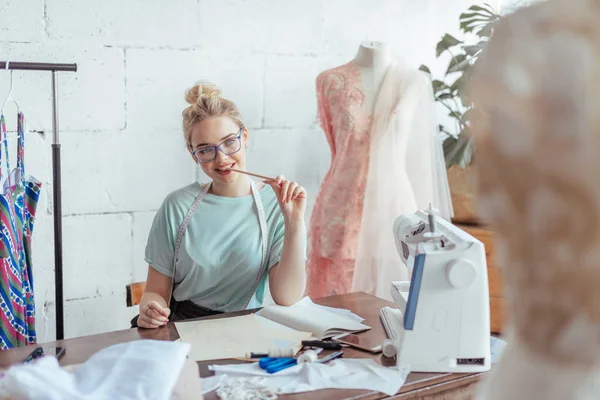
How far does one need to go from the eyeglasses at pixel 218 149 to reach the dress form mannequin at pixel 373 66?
974mm

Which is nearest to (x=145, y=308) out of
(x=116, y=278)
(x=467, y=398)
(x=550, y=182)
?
(x=467, y=398)

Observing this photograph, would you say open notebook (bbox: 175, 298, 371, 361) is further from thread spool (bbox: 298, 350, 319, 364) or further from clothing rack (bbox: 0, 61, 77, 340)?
clothing rack (bbox: 0, 61, 77, 340)

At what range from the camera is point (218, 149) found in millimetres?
2025

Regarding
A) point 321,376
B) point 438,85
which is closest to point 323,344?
point 321,376

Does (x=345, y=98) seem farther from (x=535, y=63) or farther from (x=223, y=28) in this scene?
(x=535, y=63)

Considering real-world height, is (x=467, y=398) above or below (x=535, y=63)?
below

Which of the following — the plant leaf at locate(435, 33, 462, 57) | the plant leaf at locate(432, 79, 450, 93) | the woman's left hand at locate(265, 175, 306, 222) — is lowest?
the woman's left hand at locate(265, 175, 306, 222)

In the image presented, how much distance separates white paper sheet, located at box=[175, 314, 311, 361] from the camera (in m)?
1.55

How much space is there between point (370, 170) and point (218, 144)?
97cm

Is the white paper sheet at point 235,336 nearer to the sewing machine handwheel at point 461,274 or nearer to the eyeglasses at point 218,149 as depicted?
the sewing machine handwheel at point 461,274

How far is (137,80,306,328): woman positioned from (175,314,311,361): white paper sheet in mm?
254

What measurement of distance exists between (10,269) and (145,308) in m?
0.56

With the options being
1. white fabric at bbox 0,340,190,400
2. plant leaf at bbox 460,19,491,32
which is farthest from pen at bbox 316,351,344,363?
plant leaf at bbox 460,19,491,32

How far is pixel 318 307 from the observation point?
1893mm
